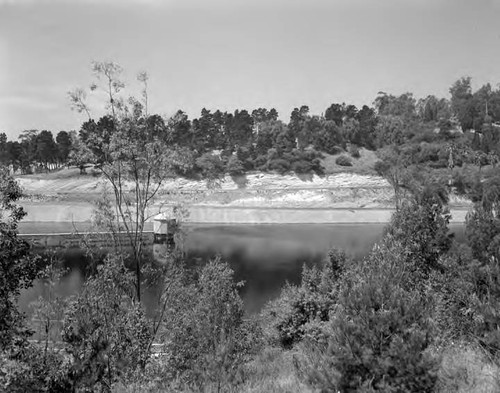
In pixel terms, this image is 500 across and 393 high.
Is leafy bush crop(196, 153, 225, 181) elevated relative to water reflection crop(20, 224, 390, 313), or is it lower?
elevated

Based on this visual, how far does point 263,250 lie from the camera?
2341 inches

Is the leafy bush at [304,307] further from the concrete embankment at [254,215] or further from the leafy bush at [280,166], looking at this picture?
the leafy bush at [280,166]

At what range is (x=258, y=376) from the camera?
1242 cm

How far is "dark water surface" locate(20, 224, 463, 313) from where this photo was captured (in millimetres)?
38812

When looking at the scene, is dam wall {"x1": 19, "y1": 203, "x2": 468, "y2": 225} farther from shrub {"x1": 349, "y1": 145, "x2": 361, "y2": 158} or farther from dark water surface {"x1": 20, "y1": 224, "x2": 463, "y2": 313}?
shrub {"x1": 349, "y1": 145, "x2": 361, "y2": 158}

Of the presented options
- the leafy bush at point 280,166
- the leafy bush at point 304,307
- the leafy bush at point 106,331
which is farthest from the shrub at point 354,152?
the leafy bush at point 106,331

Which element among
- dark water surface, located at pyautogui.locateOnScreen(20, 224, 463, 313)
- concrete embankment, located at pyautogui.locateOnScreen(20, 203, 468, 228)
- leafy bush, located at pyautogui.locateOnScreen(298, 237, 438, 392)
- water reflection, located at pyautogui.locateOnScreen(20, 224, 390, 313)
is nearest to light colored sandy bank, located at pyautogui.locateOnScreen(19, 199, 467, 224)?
concrete embankment, located at pyautogui.locateOnScreen(20, 203, 468, 228)

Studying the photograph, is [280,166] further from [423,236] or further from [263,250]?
[423,236]

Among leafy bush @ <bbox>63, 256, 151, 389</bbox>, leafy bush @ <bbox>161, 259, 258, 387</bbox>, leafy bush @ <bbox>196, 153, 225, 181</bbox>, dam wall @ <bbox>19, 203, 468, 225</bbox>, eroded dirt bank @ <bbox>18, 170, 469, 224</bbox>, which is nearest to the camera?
leafy bush @ <bbox>63, 256, 151, 389</bbox>

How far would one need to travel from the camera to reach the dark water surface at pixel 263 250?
1528 inches

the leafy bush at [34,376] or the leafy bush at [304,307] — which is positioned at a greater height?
the leafy bush at [34,376]

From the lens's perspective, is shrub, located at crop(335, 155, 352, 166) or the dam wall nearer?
the dam wall

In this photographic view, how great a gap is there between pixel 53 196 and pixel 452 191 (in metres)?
82.2

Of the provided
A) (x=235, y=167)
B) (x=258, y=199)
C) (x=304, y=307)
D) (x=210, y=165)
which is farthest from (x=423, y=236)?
(x=235, y=167)
